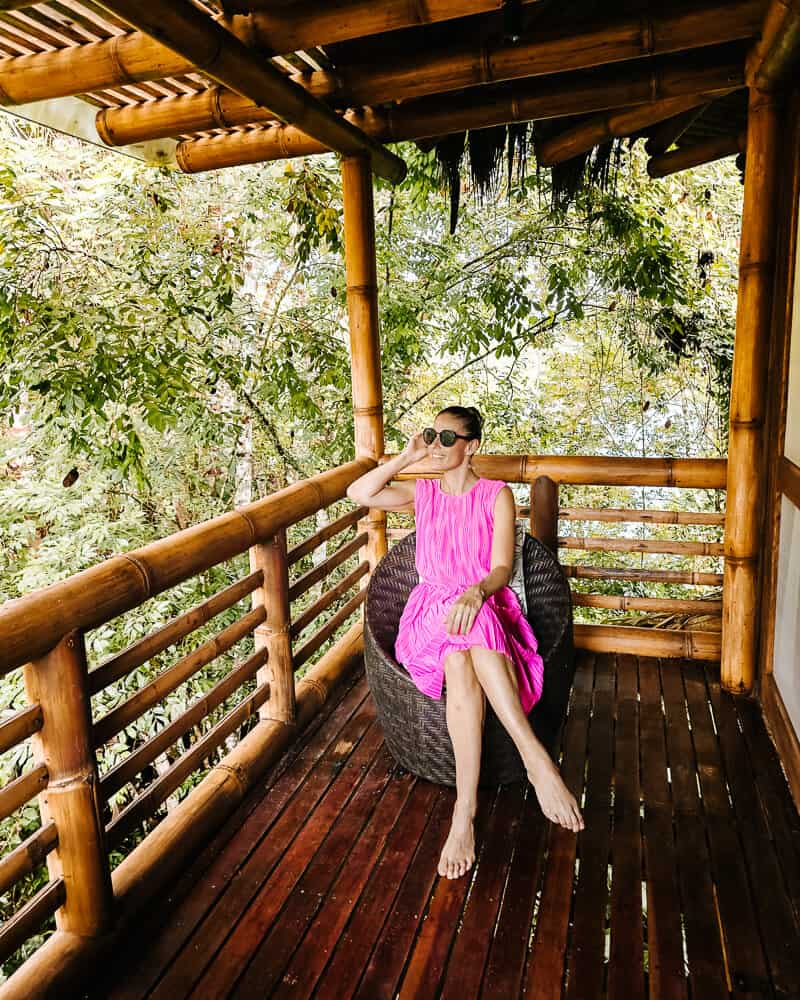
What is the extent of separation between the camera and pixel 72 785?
→ 1598mm

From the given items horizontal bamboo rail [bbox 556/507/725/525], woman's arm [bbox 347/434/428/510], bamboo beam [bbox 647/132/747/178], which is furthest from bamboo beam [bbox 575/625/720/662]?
bamboo beam [bbox 647/132/747/178]

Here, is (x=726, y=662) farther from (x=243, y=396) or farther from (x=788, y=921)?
(x=243, y=396)

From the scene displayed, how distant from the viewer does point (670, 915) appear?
175cm

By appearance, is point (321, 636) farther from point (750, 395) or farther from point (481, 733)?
point (750, 395)

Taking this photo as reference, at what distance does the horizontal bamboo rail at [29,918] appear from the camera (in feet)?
4.65

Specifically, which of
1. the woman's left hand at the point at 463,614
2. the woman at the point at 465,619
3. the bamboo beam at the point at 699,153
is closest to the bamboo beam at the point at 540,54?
the bamboo beam at the point at 699,153

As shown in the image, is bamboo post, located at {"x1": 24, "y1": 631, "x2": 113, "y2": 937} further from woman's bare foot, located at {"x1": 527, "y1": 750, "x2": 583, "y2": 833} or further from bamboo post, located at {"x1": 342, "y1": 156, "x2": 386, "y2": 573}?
bamboo post, located at {"x1": 342, "y1": 156, "x2": 386, "y2": 573}

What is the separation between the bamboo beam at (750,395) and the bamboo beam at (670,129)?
1.31 ft

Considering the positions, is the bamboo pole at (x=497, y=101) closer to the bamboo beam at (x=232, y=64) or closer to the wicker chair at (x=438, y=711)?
the bamboo beam at (x=232, y=64)

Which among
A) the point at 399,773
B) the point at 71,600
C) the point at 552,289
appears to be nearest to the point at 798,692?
the point at 399,773

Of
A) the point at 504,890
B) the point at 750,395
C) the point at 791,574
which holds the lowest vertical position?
the point at 504,890

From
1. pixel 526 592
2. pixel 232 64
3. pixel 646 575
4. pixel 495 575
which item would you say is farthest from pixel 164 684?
pixel 646 575

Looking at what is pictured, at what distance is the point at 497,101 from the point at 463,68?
0.39m

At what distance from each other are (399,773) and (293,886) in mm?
580
